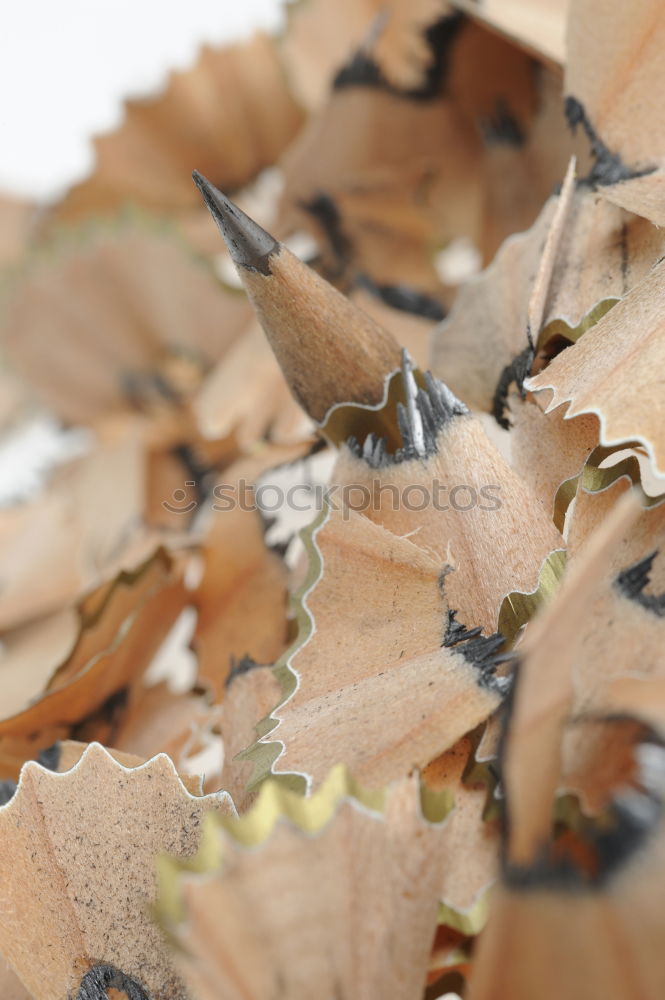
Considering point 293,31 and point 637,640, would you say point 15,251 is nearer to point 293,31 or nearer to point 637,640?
point 293,31

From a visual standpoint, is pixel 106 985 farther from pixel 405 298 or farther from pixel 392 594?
pixel 405 298

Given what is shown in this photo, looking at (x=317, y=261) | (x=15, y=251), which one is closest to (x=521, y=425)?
(x=317, y=261)

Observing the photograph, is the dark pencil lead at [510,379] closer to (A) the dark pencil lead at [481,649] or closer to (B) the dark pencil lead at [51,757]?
(A) the dark pencil lead at [481,649]

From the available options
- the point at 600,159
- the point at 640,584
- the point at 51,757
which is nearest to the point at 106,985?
the point at 51,757

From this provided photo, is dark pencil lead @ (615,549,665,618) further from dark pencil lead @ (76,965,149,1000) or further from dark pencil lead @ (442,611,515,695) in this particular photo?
dark pencil lead @ (76,965,149,1000)

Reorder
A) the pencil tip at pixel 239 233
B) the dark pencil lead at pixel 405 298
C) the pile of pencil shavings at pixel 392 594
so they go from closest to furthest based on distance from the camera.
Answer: the pile of pencil shavings at pixel 392 594
the pencil tip at pixel 239 233
the dark pencil lead at pixel 405 298

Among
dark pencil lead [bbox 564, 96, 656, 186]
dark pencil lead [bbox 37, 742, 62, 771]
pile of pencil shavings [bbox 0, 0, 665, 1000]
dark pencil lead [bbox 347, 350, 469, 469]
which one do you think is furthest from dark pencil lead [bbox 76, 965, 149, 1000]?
dark pencil lead [bbox 564, 96, 656, 186]

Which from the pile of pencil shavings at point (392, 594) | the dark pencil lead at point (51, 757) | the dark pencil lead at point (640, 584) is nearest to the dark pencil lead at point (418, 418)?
the pile of pencil shavings at point (392, 594)
